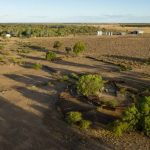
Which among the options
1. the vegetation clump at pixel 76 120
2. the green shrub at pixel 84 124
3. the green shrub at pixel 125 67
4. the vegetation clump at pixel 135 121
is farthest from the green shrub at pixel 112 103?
the green shrub at pixel 125 67

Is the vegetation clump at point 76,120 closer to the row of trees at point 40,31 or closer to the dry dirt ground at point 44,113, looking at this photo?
the dry dirt ground at point 44,113

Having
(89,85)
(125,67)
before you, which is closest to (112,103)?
(89,85)

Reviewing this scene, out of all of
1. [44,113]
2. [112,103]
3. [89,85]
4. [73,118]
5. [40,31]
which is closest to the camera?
[73,118]

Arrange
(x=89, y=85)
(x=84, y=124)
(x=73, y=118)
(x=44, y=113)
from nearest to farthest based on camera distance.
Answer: (x=84, y=124)
(x=73, y=118)
(x=44, y=113)
(x=89, y=85)

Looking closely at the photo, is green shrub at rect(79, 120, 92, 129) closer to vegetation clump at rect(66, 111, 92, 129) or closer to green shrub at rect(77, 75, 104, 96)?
vegetation clump at rect(66, 111, 92, 129)

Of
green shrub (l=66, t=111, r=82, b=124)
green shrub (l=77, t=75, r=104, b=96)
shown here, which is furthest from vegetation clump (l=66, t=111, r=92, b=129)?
green shrub (l=77, t=75, r=104, b=96)

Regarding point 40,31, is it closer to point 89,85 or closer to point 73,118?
point 89,85

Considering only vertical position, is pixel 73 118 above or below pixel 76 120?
above

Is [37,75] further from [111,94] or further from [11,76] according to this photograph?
[111,94]

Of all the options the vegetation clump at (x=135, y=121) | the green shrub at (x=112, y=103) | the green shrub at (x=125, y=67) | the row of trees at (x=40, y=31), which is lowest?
the row of trees at (x=40, y=31)

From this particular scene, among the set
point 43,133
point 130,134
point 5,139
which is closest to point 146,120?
point 130,134
